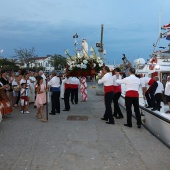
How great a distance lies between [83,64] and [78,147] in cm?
521

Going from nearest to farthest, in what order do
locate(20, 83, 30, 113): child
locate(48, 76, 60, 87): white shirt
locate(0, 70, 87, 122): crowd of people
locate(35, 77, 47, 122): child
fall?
A: 1. locate(35, 77, 47, 122): child
2. locate(0, 70, 87, 122): crowd of people
3. locate(48, 76, 60, 87): white shirt
4. locate(20, 83, 30, 113): child

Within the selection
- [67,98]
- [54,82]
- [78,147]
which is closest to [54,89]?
[54,82]

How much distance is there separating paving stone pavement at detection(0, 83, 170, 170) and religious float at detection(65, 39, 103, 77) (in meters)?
2.55

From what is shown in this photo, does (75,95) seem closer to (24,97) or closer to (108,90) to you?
(24,97)

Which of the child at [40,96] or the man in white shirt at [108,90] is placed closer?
the man in white shirt at [108,90]

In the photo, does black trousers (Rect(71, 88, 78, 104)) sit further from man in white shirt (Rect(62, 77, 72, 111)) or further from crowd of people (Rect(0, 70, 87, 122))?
man in white shirt (Rect(62, 77, 72, 111))

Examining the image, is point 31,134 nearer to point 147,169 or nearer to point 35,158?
point 35,158

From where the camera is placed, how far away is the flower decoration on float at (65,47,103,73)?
11469 mm

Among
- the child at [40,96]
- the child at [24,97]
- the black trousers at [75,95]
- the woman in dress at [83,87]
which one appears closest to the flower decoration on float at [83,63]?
the child at [40,96]

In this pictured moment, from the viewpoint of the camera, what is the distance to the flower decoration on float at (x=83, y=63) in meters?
11.5

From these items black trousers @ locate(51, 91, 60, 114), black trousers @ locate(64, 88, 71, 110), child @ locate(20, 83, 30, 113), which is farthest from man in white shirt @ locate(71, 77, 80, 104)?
child @ locate(20, 83, 30, 113)

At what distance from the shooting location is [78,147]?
22.0 feet

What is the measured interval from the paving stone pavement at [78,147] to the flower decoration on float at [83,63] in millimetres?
2553

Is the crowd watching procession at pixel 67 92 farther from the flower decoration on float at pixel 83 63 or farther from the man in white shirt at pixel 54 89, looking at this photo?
the flower decoration on float at pixel 83 63
